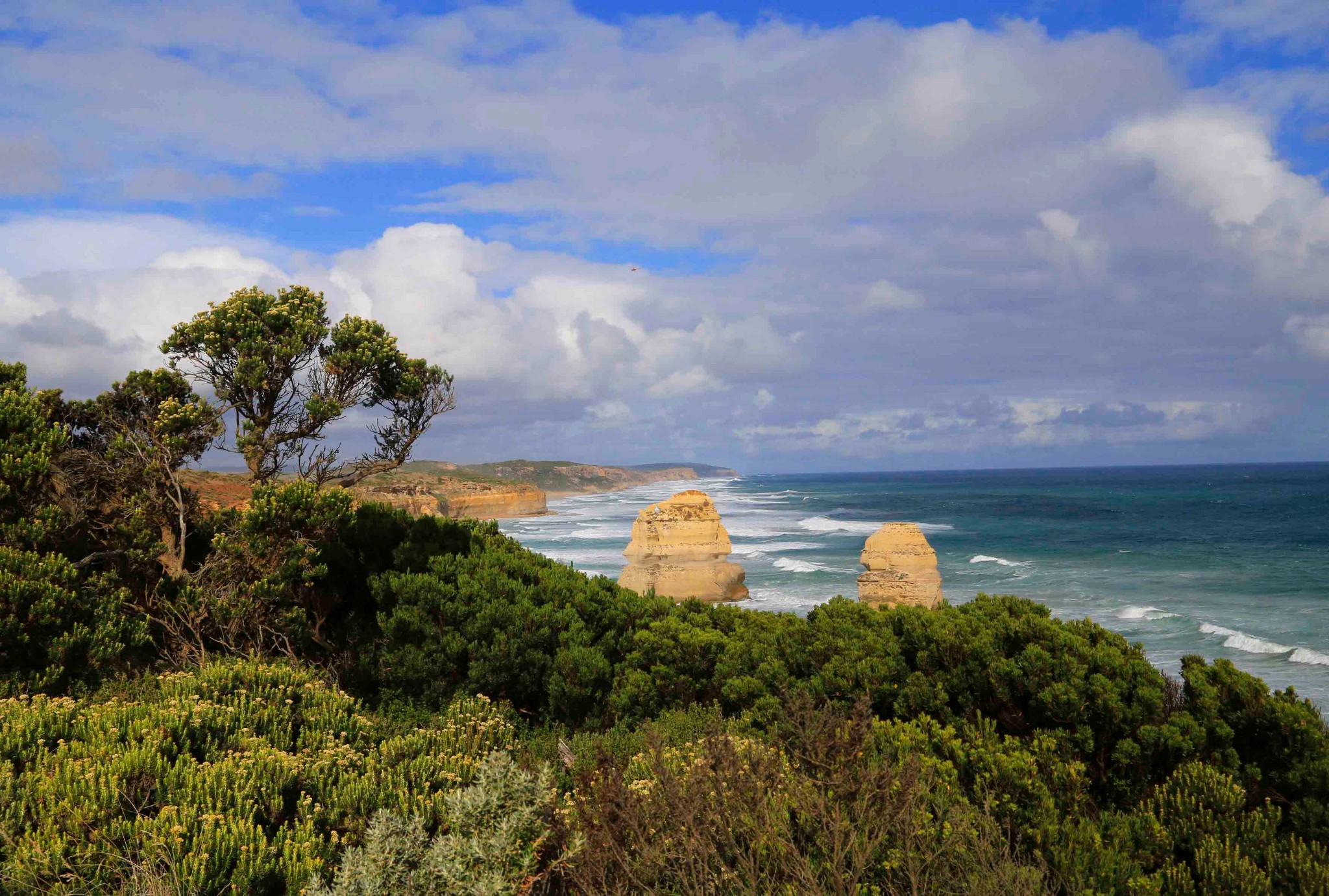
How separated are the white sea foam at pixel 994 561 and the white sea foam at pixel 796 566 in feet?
36.2

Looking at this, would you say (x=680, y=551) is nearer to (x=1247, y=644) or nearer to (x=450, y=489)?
(x=1247, y=644)

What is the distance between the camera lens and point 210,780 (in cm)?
555

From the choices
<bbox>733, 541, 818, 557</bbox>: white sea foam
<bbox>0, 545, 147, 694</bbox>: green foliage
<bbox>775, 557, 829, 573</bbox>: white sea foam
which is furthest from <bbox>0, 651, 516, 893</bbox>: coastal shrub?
<bbox>733, 541, 818, 557</bbox>: white sea foam

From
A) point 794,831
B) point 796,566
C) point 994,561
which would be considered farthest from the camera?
point 994,561

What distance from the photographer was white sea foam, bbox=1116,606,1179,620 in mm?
30094

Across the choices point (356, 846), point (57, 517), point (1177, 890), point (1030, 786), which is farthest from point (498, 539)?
point (1177, 890)

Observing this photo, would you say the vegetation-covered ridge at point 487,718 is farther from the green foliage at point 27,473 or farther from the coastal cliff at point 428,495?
the coastal cliff at point 428,495

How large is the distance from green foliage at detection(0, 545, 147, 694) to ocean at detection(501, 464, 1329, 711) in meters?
18.2

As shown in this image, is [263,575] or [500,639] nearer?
[500,639]

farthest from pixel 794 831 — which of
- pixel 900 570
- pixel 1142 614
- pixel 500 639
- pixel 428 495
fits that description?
pixel 428 495

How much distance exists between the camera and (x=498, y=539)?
12.8 metres

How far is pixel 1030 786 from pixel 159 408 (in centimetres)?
1051

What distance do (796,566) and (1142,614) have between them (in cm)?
1850

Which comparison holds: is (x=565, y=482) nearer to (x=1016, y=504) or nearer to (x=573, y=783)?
(x=1016, y=504)
